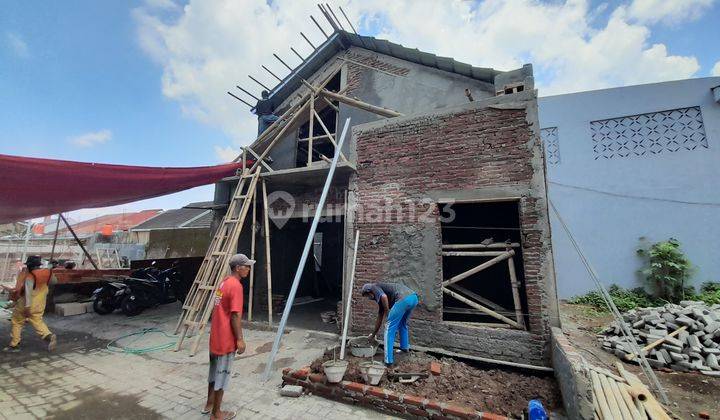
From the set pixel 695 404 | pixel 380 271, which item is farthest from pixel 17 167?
pixel 695 404

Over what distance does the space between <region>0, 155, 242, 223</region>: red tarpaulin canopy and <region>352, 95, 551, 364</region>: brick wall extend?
13.5 feet

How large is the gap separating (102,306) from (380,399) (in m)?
8.29

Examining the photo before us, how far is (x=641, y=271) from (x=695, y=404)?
5.53m

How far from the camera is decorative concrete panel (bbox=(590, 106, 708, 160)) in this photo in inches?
303

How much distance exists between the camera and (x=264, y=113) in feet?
34.7

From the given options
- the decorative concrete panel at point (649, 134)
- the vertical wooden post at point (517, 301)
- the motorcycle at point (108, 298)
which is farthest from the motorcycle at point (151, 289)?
the decorative concrete panel at point (649, 134)

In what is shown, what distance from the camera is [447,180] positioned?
5.05 m

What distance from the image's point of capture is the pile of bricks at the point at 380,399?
311cm

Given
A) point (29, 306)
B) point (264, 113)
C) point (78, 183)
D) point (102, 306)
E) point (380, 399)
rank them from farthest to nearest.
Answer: point (264, 113), point (102, 306), point (78, 183), point (29, 306), point (380, 399)

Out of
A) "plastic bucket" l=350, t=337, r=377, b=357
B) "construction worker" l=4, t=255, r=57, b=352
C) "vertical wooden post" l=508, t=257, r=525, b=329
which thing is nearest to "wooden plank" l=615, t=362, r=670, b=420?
"vertical wooden post" l=508, t=257, r=525, b=329

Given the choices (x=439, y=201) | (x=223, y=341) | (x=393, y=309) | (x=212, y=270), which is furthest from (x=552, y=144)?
(x=223, y=341)

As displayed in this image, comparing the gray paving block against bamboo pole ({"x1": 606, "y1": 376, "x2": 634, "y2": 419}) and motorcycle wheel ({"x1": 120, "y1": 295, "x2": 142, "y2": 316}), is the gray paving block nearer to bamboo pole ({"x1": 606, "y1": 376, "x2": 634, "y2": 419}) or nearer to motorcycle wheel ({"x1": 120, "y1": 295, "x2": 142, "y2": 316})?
bamboo pole ({"x1": 606, "y1": 376, "x2": 634, "y2": 419})

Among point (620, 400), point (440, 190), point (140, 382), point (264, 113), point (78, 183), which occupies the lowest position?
point (140, 382)

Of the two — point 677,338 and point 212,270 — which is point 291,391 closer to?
point 212,270
